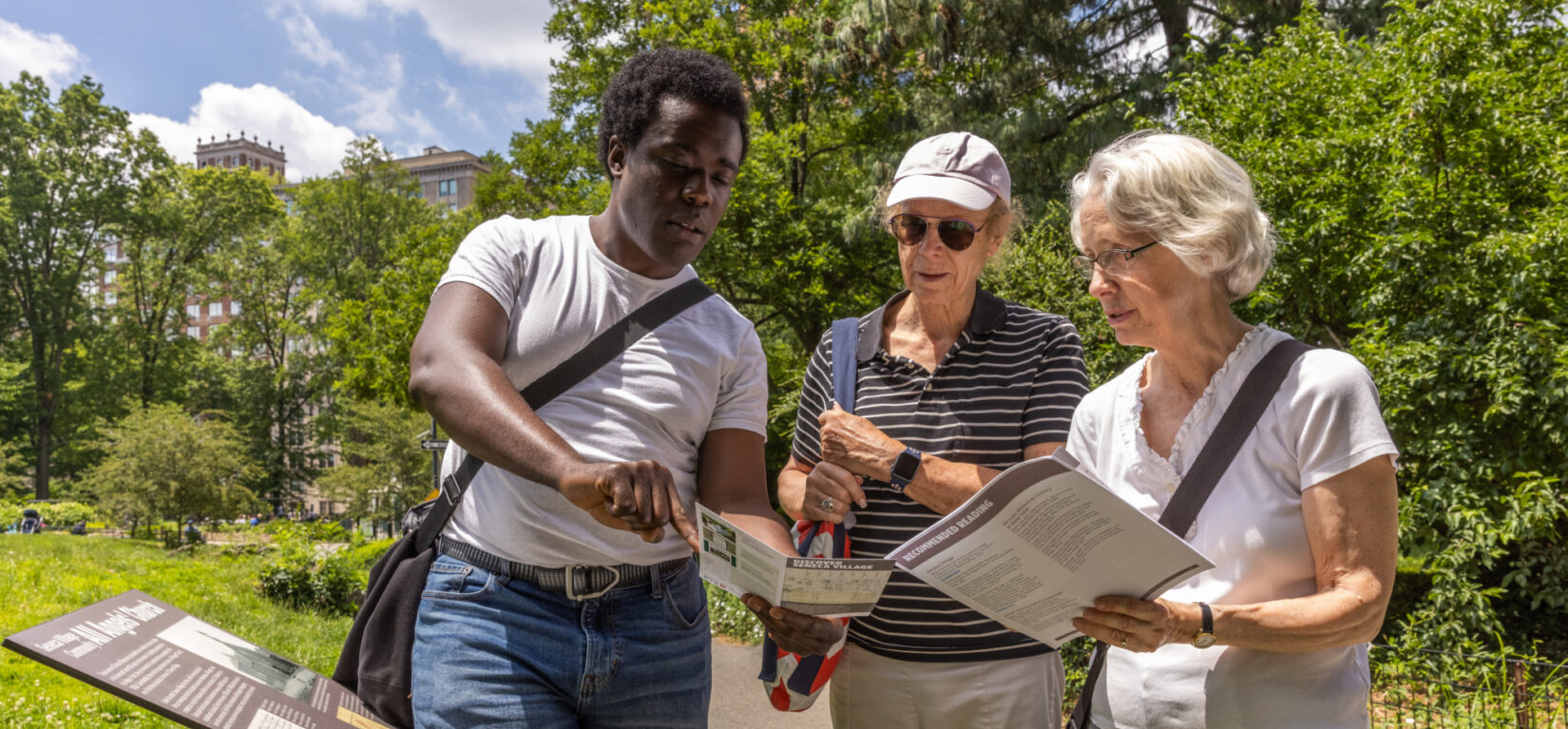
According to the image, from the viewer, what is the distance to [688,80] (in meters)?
2.02

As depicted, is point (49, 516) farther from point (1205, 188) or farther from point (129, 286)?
point (1205, 188)

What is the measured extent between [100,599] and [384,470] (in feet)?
85.4

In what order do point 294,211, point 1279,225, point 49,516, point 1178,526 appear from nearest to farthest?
1. point 1178,526
2. point 1279,225
3. point 49,516
4. point 294,211

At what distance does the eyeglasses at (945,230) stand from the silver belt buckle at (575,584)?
1.20 m

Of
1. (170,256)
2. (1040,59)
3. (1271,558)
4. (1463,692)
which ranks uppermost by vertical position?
(170,256)

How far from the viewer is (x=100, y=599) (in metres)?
6.86

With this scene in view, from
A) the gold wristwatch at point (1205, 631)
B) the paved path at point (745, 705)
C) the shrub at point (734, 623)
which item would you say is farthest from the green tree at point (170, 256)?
the gold wristwatch at point (1205, 631)

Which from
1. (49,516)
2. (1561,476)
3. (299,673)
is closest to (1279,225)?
(1561,476)

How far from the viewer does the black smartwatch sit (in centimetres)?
224

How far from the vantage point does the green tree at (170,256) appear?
3788cm

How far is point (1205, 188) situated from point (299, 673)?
2019 millimetres

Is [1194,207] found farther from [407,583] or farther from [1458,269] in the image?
[1458,269]

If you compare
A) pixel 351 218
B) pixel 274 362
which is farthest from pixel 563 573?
pixel 274 362

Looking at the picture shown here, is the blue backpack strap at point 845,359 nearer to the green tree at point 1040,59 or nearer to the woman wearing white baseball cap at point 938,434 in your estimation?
the woman wearing white baseball cap at point 938,434
